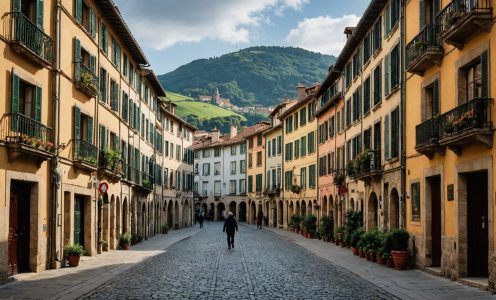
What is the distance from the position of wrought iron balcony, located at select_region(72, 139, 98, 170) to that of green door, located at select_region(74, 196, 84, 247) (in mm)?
1695

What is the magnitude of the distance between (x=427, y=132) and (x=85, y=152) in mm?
13466

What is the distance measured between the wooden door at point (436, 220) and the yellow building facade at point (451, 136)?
0.03 metres

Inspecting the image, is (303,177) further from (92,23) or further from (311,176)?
(92,23)

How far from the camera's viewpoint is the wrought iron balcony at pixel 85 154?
998 inches

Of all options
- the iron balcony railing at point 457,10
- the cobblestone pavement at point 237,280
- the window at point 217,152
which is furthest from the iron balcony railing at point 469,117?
the window at point 217,152

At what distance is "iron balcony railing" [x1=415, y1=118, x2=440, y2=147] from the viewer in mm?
20316

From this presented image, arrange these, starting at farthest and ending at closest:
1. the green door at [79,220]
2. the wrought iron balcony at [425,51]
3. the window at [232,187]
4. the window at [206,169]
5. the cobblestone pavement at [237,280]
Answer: the window at [206,169] < the window at [232,187] < the green door at [79,220] < the wrought iron balcony at [425,51] < the cobblestone pavement at [237,280]

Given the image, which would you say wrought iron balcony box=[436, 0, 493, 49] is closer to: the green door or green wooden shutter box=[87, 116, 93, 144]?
green wooden shutter box=[87, 116, 93, 144]

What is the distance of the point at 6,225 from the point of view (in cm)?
1819

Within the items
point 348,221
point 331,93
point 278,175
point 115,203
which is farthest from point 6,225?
point 278,175

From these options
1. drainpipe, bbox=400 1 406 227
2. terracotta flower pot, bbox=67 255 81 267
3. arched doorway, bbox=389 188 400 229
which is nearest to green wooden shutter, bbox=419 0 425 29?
drainpipe, bbox=400 1 406 227

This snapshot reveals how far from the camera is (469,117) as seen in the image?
16.9 meters

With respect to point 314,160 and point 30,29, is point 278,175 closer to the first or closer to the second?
point 314,160

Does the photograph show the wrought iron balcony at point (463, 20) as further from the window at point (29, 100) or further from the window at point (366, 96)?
the window at point (366, 96)
